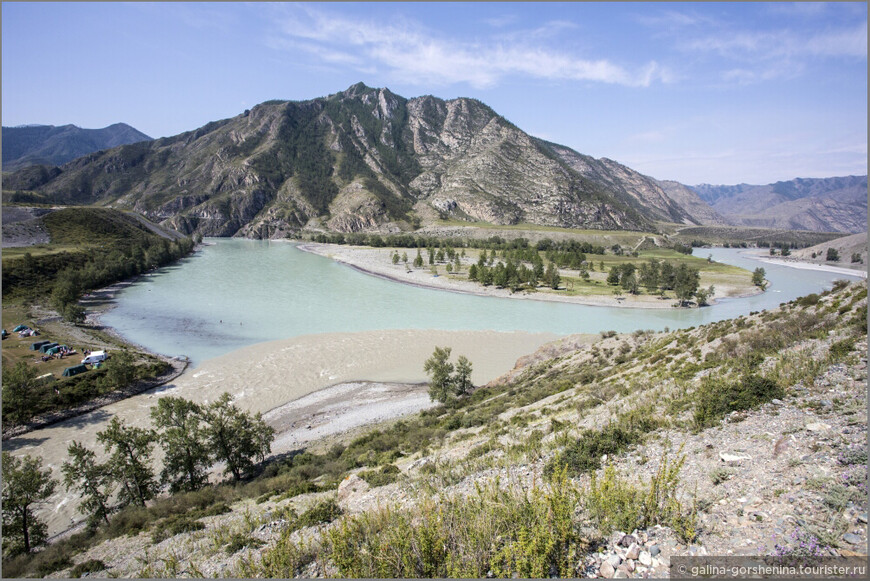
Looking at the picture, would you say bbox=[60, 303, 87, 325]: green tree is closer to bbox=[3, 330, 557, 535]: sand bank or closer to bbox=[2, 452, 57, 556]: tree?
bbox=[3, 330, 557, 535]: sand bank

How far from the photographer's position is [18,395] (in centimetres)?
2570

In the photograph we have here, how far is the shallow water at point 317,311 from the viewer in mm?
47531

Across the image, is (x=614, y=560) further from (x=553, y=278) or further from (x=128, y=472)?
(x=553, y=278)

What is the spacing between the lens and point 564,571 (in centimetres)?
574

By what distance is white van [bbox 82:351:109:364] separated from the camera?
109 feet

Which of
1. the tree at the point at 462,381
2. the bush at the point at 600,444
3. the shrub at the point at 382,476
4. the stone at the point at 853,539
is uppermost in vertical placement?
the stone at the point at 853,539

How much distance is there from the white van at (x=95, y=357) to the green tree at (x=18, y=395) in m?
5.44

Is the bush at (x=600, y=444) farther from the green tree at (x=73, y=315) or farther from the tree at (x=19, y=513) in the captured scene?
the green tree at (x=73, y=315)

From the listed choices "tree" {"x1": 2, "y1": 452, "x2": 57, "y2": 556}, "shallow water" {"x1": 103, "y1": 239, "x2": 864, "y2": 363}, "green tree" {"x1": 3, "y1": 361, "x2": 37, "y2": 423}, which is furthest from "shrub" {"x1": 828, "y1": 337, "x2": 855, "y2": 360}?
"green tree" {"x1": 3, "y1": 361, "x2": 37, "y2": 423}

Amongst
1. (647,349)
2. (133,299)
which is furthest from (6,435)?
(133,299)

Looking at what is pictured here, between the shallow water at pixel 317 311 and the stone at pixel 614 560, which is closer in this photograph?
the stone at pixel 614 560

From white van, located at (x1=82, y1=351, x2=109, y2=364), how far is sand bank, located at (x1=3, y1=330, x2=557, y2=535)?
7.26 meters

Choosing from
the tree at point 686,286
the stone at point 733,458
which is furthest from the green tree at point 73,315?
the tree at point 686,286

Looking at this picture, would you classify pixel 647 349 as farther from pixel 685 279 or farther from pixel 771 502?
pixel 685 279
